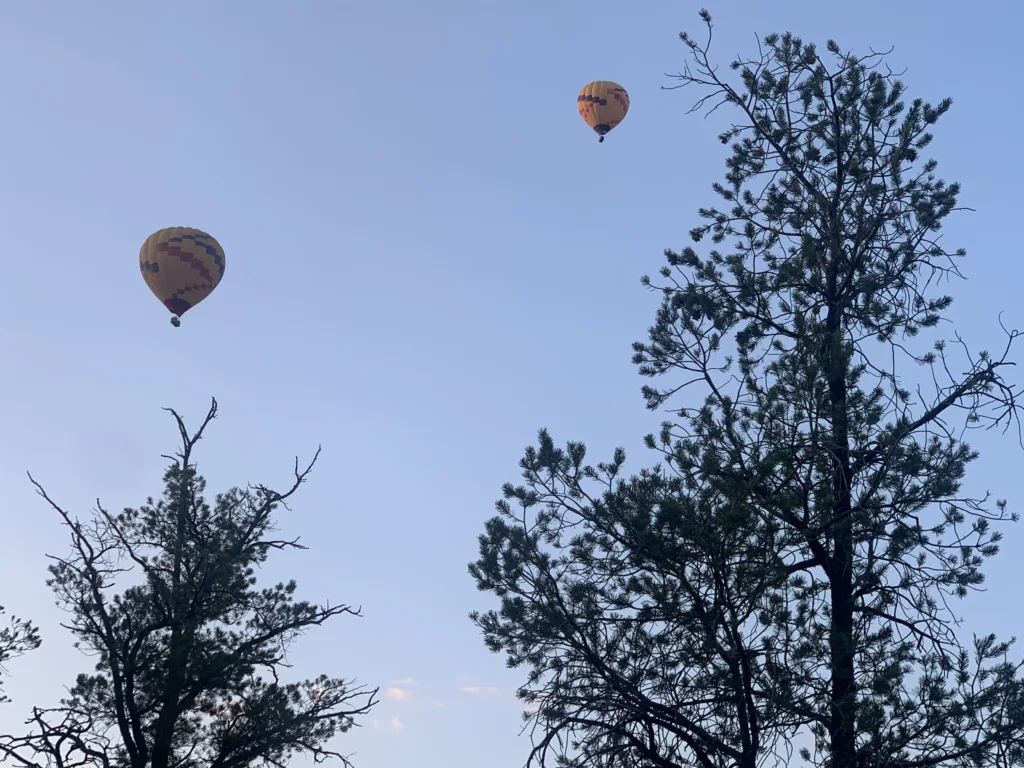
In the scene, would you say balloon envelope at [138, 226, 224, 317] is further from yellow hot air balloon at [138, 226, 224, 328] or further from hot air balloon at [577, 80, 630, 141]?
hot air balloon at [577, 80, 630, 141]

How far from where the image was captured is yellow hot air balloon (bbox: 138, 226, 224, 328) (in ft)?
91.1

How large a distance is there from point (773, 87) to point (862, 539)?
5.17m

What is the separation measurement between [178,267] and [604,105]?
1941cm

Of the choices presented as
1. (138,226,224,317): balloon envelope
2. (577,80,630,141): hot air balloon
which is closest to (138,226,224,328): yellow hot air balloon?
(138,226,224,317): balloon envelope

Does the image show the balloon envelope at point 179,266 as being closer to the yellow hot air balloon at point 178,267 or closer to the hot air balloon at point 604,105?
the yellow hot air balloon at point 178,267

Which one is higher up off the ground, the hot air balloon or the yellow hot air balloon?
the hot air balloon

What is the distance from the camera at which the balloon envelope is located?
27.8 metres

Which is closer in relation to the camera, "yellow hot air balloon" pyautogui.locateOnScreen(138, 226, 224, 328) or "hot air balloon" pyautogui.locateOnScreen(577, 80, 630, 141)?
"yellow hot air balloon" pyautogui.locateOnScreen(138, 226, 224, 328)

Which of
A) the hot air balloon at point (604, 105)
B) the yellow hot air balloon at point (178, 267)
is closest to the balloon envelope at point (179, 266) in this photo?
the yellow hot air balloon at point (178, 267)

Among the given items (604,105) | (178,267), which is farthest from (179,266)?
(604,105)

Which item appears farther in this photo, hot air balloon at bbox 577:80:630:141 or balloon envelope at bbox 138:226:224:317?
hot air balloon at bbox 577:80:630:141

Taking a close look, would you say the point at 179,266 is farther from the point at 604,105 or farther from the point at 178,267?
the point at 604,105

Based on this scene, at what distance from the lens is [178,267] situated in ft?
90.9

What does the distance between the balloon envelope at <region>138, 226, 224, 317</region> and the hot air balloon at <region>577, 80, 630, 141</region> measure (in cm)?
1785
